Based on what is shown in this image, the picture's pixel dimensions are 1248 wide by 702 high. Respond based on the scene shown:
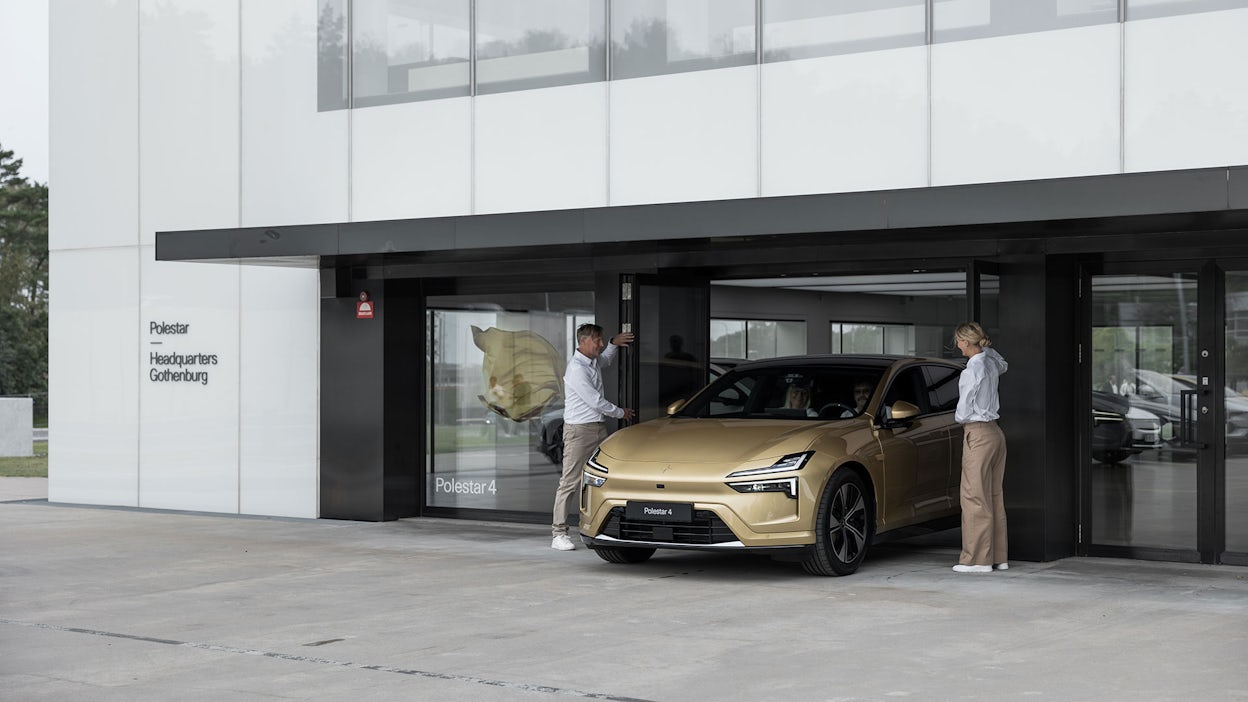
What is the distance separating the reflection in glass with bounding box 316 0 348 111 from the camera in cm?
1584

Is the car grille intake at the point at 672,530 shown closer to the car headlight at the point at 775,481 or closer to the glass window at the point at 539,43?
the car headlight at the point at 775,481

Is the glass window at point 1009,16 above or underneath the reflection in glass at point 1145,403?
above

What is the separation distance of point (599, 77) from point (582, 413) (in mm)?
3135

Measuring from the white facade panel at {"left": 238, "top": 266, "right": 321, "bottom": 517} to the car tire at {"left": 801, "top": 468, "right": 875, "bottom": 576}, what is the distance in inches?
271

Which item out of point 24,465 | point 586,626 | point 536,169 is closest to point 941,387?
point 536,169

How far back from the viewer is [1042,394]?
40.5ft

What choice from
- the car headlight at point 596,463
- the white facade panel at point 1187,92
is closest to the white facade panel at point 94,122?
the car headlight at point 596,463

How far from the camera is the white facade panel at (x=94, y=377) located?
58.3ft

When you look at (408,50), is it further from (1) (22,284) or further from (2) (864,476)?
(1) (22,284)

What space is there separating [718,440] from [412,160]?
536 cm

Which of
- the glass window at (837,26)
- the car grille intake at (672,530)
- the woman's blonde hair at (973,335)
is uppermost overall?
the glass window at (837,26)

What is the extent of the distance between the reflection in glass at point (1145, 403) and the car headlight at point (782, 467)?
311 centimetres

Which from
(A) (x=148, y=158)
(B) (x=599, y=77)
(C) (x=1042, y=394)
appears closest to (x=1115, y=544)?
(C) (x=1042, y=394)

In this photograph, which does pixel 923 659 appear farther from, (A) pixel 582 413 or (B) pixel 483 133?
(B) pixel 483 133
